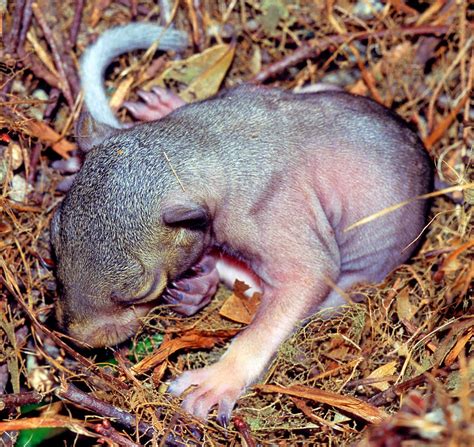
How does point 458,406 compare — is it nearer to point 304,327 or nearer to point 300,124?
point 304,327

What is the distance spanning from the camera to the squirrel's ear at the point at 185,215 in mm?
3703

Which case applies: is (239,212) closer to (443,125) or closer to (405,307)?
(405,307)

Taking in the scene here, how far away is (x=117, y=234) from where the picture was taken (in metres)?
3.70

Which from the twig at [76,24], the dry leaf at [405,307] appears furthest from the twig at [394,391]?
the twig at [76,24]

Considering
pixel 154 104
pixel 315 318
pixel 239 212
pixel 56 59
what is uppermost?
pixel 56 59

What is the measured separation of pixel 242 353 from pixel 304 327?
1.25ft

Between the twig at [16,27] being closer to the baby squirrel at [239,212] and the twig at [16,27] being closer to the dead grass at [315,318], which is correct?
the dead grass at [315,318]

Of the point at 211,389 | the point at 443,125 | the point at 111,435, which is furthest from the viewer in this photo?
the point at 443,125

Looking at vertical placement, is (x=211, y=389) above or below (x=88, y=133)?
below

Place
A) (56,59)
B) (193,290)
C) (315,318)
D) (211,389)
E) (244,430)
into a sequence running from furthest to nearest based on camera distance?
(56,59) < (193,290) < (315,318) < (211,389) < (244,430)

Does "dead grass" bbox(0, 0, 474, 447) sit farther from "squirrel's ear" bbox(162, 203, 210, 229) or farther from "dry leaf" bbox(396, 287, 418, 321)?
"squirrel's ear" bbox(162, 203, 210, 229)

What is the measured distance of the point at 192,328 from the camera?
14.3 ft

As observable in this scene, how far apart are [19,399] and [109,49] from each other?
242 cm

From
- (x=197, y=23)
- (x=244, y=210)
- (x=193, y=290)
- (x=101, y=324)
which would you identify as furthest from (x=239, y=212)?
(x=197, y=23)
